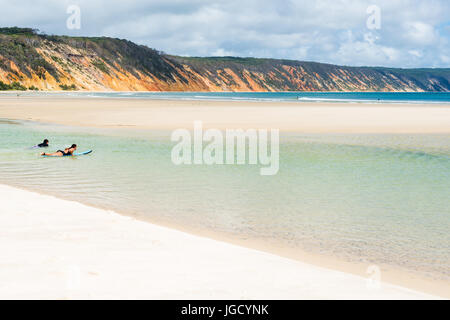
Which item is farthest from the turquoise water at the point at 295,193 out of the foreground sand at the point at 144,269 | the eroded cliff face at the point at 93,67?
the eroded cliff face at the point at 93,67

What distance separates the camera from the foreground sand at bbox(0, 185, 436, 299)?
14.1 ft

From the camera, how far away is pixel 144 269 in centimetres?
485

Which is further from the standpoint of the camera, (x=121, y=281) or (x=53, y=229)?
(x=53, y=229)

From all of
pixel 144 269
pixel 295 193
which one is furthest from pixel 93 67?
pixel 144 269

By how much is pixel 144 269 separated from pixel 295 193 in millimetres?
5659

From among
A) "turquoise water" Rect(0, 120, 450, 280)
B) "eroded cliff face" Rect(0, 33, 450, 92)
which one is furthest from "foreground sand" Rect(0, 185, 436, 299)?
"eroded cliff face" Rect(0, 33, 450, 92)

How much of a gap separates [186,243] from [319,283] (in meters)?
1.81

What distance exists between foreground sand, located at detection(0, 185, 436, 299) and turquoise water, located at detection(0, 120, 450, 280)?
45.0 inches

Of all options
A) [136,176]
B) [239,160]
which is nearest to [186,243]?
[136,176]

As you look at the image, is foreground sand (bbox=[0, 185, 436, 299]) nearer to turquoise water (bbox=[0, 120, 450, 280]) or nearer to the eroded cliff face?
turquoise water (bbox=[0, 120, 450, 280])

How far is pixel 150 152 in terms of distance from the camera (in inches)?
638

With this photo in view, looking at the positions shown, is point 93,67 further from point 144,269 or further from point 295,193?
point 144,269

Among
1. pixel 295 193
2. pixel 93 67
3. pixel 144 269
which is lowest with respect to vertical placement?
pixel 144 269
